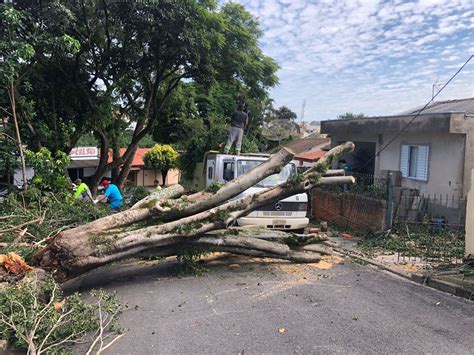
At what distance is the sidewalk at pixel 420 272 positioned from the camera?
6.40m

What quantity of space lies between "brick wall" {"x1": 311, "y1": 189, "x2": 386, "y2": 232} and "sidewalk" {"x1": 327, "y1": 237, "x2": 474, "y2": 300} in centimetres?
122

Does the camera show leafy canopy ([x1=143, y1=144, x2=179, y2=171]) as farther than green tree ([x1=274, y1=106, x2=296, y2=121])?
No

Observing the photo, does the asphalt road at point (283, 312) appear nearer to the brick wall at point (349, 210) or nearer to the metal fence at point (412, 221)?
the metal fence at point (412, 221)

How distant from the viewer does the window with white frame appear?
40.0 feet

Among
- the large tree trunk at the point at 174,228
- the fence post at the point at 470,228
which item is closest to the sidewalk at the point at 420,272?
the fence post at the point at 470,228

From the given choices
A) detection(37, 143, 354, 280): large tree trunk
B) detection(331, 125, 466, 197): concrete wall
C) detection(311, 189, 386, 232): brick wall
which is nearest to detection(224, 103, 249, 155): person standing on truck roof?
detection(311, 189, 386, 232): brick wall

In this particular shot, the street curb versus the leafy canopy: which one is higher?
the leafy canopy

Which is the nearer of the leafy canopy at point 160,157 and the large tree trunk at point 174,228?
the large tree trunk at point 174,228

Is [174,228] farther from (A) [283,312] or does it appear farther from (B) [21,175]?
(B) [21,175]

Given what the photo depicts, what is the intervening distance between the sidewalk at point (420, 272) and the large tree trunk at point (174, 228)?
4.60 feet

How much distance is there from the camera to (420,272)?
290 inches

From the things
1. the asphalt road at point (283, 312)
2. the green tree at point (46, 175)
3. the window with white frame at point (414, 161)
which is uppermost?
the window with white frame at point (414, 161)

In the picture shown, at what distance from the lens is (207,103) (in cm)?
2670

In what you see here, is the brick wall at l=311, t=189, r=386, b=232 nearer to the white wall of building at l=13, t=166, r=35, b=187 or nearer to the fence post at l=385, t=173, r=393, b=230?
the fence post at l=385, t=173, r=393, b=230
